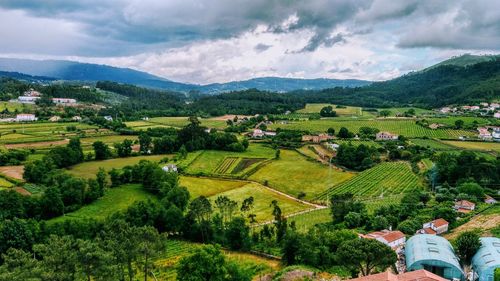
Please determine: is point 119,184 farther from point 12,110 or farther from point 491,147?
point 12,110

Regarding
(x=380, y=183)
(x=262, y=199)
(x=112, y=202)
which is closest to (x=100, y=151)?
(x=112, y=202)

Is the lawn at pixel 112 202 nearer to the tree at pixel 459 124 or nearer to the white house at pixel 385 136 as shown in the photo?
the white house at pixel 385 136

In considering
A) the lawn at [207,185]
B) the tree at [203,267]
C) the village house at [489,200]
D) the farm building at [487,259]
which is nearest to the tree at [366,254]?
the farm building at [487,259]

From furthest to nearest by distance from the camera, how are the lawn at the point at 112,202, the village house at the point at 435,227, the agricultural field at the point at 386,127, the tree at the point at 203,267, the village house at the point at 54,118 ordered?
1. the village house at the point at 54,118
2. the agricultural field at the point at 386,127
3. the lawn at the point at 112,202
4. the village house at the point at 435,227
5. the tree at the point at 203,267

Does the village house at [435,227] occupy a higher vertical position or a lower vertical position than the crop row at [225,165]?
lower

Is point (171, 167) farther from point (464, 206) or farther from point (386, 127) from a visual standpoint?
point (386, 127)

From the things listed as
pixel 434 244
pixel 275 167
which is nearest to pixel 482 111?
pixel 275 167
